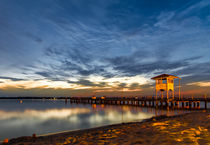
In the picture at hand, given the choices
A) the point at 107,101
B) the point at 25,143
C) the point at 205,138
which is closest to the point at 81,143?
the point at 25,143

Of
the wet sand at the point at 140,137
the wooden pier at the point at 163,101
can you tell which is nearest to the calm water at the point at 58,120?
the wooden pier at the point at 163,101

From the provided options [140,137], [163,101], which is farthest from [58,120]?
[163,101]

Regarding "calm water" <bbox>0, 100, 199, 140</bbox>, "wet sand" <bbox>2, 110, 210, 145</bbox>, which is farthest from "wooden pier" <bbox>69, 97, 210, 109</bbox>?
"wet sand" <bbox>2, 110, 210, 145</bbox>

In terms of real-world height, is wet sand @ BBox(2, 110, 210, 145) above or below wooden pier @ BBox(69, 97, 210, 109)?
above

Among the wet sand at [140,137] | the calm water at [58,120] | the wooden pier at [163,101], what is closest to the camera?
the wet sand at [140,137]

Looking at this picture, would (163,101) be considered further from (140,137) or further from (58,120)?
(140,137)

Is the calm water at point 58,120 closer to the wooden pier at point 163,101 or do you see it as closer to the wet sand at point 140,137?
the wooden pier at point 163,101

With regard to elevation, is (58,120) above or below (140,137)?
below

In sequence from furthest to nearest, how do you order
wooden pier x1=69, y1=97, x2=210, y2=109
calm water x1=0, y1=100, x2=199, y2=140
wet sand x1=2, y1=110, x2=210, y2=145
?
1. wooden pier x1=69, y1=97, x2=210, y2=109
2. calm water x1=0, y1=100, x2=199, y2=140
3. wet sand x1=2, y1=110, x2=210, y2=145

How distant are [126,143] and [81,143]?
2.05 m

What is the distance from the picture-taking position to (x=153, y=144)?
18.6 feet

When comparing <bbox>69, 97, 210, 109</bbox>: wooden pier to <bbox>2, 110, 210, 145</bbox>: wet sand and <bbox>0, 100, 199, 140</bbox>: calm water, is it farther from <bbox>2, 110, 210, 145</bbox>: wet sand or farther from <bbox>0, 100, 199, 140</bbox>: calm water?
<bbox>2, 110, 210, 145</bbox>: wet sand

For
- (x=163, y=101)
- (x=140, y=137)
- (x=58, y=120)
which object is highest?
(x=140, y=137)

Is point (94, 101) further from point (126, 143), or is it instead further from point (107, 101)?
point (126, 143)
